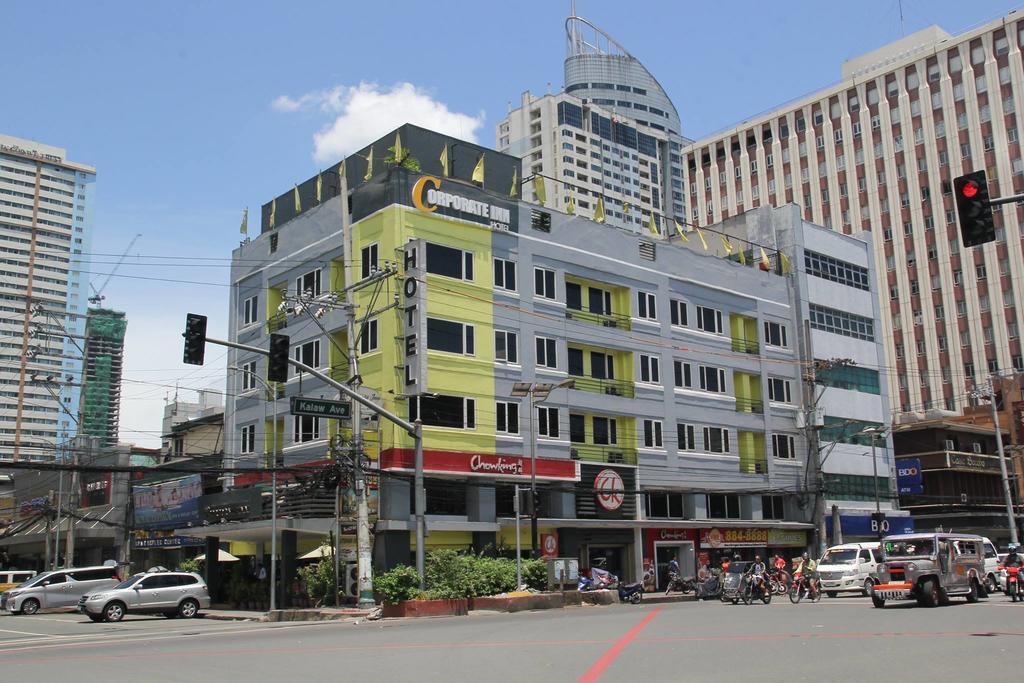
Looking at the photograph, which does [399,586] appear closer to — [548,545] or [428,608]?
[428,608]

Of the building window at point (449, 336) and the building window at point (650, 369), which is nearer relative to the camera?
the building window at point (449, 336)

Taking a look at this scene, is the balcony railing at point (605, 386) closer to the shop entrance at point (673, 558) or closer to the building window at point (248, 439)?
the shop entrance at point (673, 558)

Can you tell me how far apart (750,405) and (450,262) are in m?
20.7

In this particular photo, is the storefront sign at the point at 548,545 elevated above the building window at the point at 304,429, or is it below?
below

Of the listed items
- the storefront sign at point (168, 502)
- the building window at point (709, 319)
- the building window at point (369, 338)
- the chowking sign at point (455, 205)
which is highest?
the chowking sign at point (455, 205)

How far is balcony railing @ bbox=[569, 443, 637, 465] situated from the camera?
1809 inches

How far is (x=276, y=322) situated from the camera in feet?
158

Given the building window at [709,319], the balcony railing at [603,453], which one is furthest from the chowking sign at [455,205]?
the building window at [709,319]

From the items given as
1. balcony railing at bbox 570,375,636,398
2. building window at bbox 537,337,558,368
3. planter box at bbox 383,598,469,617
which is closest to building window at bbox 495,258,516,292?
building window at bbox 537,337,558,368

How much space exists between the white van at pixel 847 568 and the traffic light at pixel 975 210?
2482 centimetres

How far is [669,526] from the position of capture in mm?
47750

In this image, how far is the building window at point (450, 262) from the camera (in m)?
42.1

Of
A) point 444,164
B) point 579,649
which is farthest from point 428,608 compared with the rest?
point 444,164

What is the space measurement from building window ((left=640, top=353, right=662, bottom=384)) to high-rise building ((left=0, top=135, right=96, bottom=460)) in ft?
228
